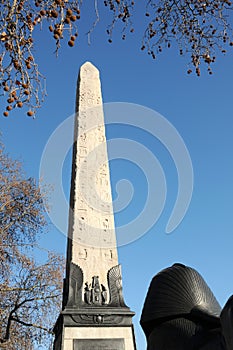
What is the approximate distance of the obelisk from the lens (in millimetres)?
7207

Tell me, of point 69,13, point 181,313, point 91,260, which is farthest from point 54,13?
point 91,260

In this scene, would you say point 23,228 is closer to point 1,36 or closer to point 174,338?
point 1,36

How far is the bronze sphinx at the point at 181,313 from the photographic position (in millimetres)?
953

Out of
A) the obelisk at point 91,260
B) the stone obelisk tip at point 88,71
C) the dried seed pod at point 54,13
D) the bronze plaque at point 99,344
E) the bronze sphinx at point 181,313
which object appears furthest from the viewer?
the stone obelisk tip at point 88,71


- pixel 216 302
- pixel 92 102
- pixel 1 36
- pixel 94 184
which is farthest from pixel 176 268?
pixel 92 102

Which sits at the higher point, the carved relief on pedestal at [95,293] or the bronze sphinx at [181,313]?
the carved relief on pedestal at [95,293]

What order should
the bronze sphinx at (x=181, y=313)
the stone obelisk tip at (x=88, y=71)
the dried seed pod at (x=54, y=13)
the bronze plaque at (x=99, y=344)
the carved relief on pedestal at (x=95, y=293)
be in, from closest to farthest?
the bronze sphinx at (x=181, y=313)
the dried seed pod at (x=54, y=13)
the bronze plaque at (x=99, y=344)
the carved relief on pedestal at (x=95, y=293)
the stone obelisk tip at (x=88, y=71)

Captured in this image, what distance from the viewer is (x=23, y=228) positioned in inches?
586

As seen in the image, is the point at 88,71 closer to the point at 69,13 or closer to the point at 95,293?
the point at 95,293

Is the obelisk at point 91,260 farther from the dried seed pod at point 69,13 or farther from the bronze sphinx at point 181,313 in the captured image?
the bronze sphinx at point 181,313

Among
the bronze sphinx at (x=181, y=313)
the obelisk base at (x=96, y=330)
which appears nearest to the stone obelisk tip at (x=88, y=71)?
the obelisk base at (x=96, y=330)

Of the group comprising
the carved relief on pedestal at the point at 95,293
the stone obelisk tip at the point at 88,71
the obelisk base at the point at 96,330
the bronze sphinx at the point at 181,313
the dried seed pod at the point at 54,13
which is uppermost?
the stone obelisk tip at the point at 88,71

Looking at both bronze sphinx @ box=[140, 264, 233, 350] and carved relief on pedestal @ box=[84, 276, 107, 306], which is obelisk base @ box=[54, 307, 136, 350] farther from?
bronze sphinx @ box=[140, 264, 233, 350]

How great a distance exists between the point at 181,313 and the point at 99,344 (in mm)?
6568
